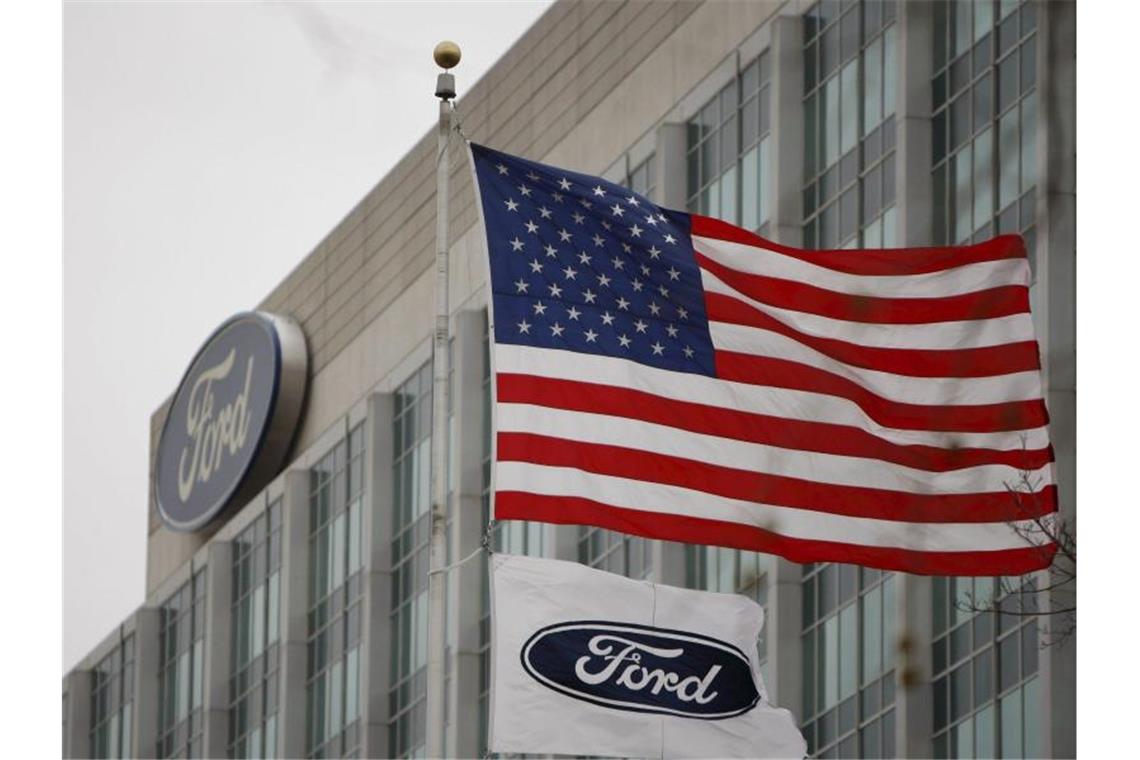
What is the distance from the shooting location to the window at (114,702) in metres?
68.1

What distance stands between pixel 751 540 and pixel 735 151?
25.1 m

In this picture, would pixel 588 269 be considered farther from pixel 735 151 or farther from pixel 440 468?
pixel 735 151

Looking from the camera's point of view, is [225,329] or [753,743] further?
[225,329]

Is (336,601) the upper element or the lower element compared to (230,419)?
lower

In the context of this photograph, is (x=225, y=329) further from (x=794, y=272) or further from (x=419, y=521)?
(x=794, y=272)

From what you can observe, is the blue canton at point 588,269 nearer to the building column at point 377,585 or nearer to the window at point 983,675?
the window at point 983,675

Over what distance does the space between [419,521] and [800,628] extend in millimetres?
16111

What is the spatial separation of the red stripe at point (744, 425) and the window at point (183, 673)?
44555 millimetres

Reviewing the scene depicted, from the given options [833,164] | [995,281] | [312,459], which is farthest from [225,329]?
[995,281]

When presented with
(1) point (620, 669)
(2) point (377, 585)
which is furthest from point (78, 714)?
(1) point (620, 669)

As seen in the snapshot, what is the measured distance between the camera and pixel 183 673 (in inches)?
2584

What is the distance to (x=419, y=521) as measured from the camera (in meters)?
54.8

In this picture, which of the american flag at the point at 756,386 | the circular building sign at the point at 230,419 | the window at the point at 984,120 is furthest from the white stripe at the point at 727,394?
the circular building sign at the point at 230,419

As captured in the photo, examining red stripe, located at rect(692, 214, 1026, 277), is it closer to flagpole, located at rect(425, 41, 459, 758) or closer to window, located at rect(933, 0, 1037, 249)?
flagpole, located at rect(425, 41, 459, 758)
